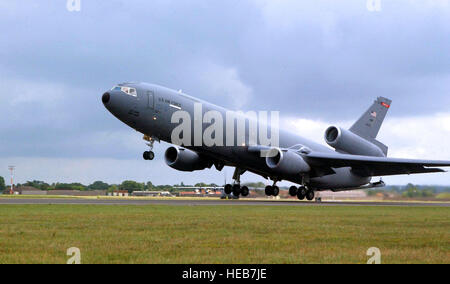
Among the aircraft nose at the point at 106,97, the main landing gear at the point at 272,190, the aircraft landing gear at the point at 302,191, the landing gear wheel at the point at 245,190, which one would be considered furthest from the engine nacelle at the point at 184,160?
the aircraft nose at the point at 106,97

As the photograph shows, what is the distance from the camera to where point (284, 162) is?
1628 inches

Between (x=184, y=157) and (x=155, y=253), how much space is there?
35.2 m

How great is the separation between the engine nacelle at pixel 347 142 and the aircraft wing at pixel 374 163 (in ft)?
5.60

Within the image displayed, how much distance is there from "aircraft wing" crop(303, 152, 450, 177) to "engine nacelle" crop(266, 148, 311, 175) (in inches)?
113

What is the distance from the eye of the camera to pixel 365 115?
2085 inches

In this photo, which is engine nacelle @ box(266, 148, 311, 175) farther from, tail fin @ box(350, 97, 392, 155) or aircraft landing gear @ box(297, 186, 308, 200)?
tail fin @ box(350, 97, 392, 155)

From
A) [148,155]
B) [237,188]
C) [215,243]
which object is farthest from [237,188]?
[215,243]

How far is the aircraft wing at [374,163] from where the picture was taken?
146ft

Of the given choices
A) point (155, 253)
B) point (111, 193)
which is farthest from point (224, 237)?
point (111, 193)

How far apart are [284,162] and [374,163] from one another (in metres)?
9.63

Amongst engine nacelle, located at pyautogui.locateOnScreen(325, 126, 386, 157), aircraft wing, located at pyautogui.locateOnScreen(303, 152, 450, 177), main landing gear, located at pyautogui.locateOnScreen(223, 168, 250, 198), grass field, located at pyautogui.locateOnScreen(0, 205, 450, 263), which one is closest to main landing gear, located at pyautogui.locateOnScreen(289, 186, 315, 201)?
aircraft wing, located at pyautogui.locateOnScreen(303, 152, 450, 177)

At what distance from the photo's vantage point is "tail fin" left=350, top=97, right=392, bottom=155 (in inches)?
2071
